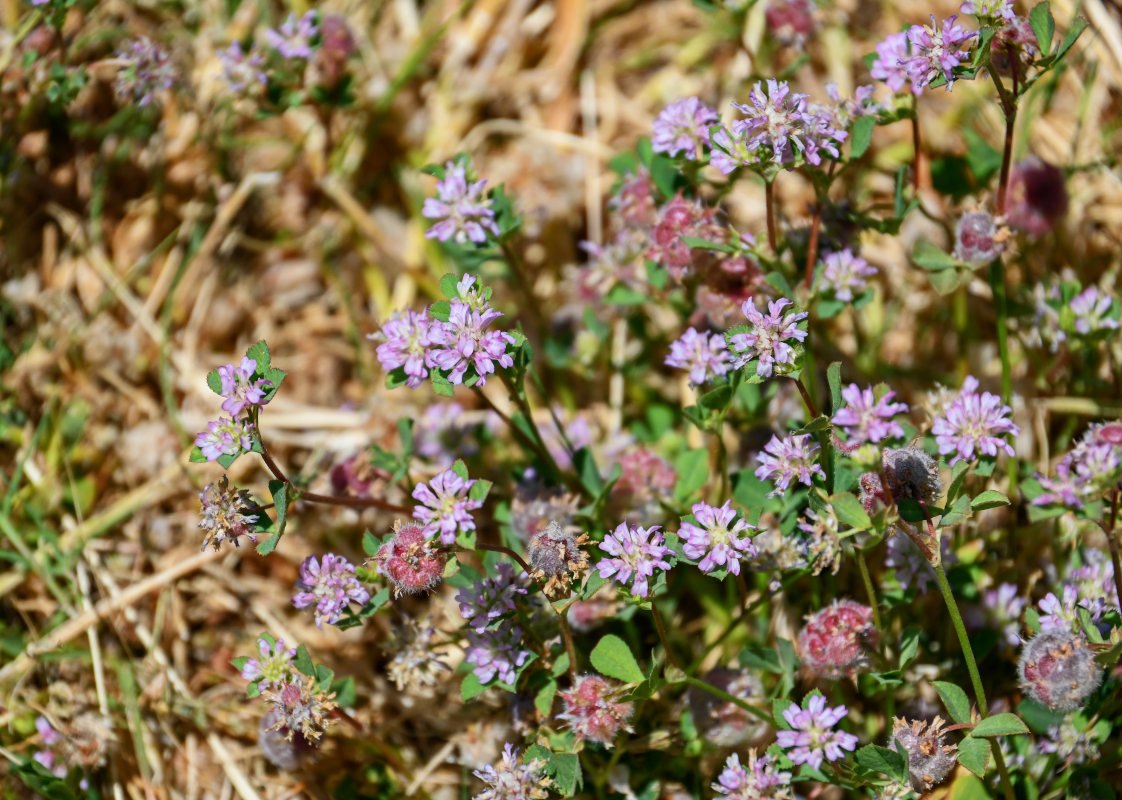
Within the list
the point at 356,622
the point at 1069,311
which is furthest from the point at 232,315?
the point at 1069,311

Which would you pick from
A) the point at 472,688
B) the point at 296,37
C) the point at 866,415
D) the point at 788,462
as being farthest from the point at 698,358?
the point at 296,37

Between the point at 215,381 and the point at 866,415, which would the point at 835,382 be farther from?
the point at 215,381

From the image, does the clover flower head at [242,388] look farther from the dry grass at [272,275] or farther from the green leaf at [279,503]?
the dry grass at [272,275]

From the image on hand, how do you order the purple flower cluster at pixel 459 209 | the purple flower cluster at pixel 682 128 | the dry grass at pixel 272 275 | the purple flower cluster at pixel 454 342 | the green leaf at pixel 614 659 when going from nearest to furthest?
the purple flower cluster at pixel 454 342 < the green leaf at pixel 614 659 < the purple flower cluster at pixel 682 128 < the purple flower cluster at pixel 459 209 < the dry grass at pixel 272 275

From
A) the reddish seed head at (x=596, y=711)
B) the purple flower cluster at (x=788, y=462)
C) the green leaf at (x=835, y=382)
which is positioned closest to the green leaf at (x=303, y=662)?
the reddish seed head at (x=596, y=711)

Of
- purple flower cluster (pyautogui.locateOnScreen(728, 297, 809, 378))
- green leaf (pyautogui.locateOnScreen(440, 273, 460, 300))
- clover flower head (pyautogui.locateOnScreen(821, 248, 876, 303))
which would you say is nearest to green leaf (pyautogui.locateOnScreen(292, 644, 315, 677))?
green leaf (pyautogui.locateOnScreen(440, 273, 460, 300))

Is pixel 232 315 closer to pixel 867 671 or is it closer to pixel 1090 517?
pixel 867 671
